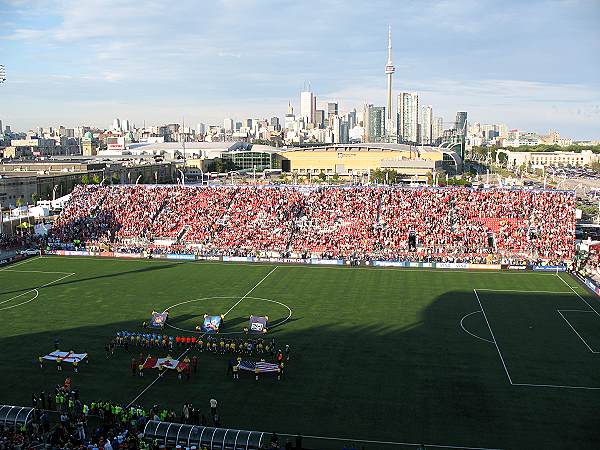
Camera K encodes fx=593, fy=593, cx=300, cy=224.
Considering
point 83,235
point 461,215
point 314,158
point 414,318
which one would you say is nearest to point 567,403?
point 414,318

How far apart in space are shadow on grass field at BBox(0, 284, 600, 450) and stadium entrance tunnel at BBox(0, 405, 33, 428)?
9.65 ft

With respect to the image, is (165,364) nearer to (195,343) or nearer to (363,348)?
(195,343)

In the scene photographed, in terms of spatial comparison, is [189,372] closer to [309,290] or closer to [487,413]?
[487,413]

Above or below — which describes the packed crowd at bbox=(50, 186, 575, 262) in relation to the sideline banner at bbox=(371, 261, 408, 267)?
above

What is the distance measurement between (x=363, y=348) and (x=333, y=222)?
102 feet

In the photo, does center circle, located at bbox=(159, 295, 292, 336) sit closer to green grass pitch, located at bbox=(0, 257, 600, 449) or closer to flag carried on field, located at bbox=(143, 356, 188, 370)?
green grass pitch, located at bbox=(0, 257, 600, 449)

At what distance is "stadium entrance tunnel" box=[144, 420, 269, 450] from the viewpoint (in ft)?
66.3

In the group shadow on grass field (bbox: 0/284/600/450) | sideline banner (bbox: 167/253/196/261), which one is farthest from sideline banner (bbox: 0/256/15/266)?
shadow on grass field (bbox: 0/284/600/450)

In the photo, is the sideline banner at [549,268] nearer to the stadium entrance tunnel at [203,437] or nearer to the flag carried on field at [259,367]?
the flag carried on field at [259,367]

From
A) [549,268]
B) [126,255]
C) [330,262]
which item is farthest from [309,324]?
[126,255]

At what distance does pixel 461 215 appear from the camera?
199ft

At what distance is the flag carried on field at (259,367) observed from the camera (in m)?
27.3

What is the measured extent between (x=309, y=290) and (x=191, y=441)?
2418cm

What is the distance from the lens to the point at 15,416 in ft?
72.1
